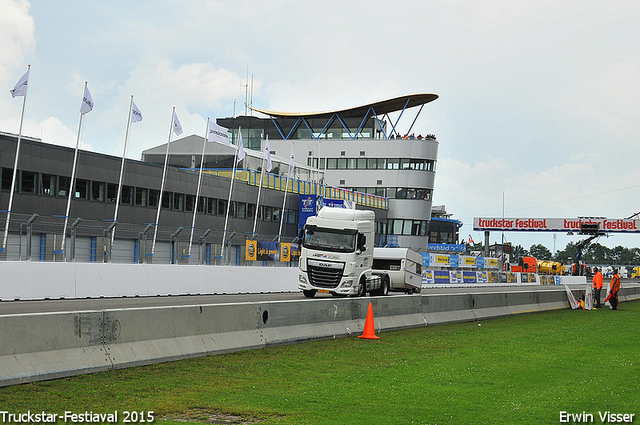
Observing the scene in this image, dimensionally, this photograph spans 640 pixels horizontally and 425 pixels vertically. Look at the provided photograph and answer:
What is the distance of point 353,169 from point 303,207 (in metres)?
29.6

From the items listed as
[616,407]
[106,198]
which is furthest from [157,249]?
[616,407]

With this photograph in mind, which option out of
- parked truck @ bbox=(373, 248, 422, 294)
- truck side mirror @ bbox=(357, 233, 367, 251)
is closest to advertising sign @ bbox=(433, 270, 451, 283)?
parked truck @ bbox=(373, 248, 422, 294)

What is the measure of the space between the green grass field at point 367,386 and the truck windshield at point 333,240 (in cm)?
1349

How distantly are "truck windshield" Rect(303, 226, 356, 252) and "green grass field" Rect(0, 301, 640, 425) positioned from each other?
13.5 m

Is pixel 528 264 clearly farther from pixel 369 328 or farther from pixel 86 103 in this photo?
pixel 369 328

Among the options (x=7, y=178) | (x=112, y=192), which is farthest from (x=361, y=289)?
(x=112, y=192)

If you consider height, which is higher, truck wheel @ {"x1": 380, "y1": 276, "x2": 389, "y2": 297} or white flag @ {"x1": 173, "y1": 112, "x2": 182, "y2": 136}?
white flag @ {"x1": 173, "y1": 112, "x2": 182, "y2": 136}

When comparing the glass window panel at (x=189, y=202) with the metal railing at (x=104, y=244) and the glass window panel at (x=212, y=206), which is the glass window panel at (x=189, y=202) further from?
the metal railing at (x=104, y=244)

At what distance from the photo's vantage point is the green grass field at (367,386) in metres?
7.72

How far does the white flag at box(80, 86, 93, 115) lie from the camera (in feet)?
120

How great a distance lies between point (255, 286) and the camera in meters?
34.8

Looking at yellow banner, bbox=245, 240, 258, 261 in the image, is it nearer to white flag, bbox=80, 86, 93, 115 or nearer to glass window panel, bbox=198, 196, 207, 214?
white flag, bbox=80, 86, 93, 115

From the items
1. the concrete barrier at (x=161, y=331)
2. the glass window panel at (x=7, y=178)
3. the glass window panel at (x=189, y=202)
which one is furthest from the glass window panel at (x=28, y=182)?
the concrete barrier at (x=161, y=331)

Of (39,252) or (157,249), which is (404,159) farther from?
(39,252)
